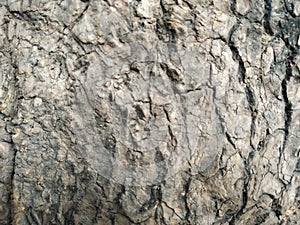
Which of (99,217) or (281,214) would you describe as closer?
(99,217)

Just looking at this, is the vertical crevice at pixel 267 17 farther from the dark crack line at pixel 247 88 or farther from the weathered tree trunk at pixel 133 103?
the dark crack line at pixel 247 88

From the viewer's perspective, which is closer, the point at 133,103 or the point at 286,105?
the point at 133,103

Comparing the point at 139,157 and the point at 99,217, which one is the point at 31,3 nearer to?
the point at 139,157

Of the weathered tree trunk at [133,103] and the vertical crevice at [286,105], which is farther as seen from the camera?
the vertical crevice at [286,105]

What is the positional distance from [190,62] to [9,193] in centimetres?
63

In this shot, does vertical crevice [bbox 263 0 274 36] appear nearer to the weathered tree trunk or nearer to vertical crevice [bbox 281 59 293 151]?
the weathered tree trunk

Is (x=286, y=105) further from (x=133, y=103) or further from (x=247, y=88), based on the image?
(x=133, y=103)

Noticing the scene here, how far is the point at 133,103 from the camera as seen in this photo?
1.42 metres

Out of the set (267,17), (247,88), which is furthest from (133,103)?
(267,17)

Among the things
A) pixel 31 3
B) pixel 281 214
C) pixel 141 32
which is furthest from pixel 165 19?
pixel 281 214

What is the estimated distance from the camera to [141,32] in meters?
1.41

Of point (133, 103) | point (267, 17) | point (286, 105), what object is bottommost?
point (133, 103)

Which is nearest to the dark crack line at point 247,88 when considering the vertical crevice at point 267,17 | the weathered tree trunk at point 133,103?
the weathered tree trunk at point 133,103

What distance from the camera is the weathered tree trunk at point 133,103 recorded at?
1416 mm
